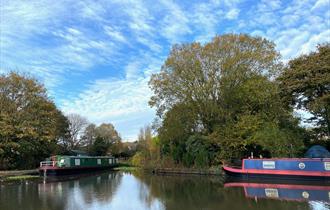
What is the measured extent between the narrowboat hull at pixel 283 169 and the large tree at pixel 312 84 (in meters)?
4.27

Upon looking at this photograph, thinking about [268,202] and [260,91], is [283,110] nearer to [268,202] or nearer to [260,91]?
[260,91]

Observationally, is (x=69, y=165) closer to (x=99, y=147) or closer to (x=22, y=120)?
(x=22, y=120)

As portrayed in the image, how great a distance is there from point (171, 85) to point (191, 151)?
6.30 metres

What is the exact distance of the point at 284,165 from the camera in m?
22.5

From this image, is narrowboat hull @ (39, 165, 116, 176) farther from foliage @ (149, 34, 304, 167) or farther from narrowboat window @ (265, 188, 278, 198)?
narrowboat window @ (265, 188, 278, 198)

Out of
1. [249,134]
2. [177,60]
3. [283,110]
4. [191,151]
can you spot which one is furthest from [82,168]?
[283,110]

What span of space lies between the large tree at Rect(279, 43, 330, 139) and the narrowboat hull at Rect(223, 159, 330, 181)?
168 inches

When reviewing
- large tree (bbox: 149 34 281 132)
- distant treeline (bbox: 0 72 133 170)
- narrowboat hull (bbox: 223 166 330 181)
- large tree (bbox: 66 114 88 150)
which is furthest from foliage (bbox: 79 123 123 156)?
narrowboat hull (bbox: 223 166 330 181)

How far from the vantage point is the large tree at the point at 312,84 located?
2397cm

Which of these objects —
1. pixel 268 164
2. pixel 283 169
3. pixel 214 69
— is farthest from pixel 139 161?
pixel 283 169

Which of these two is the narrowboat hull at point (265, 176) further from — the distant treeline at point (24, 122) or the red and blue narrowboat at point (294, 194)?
the distant treeline at point (24, 122)

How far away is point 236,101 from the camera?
99.2 feet

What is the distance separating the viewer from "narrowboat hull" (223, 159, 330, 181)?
20781mm

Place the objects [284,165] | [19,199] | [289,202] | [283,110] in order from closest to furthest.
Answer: [289,202] → [19,199] → [284,165] → [283,110]
